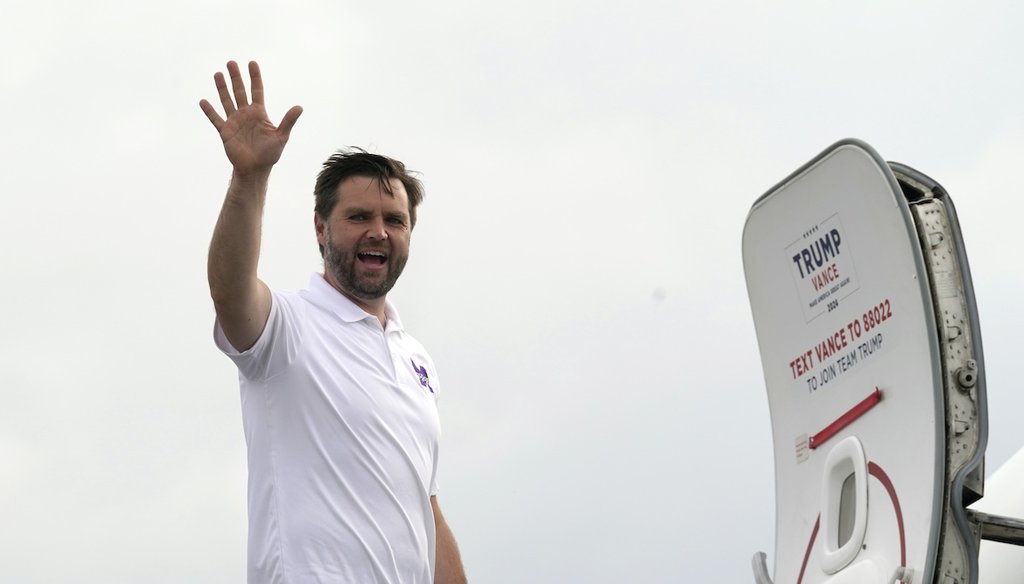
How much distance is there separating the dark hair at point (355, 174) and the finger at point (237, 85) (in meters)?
0.72

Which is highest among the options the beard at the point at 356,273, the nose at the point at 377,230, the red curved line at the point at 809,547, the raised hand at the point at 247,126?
the raised hand at the point at 247,126

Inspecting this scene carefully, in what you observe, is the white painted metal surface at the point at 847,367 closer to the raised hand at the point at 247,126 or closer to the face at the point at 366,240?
the face at the point at 366,240

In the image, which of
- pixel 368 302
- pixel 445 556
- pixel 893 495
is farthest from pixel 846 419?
pixel 368 302

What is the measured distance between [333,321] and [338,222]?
1.18ft

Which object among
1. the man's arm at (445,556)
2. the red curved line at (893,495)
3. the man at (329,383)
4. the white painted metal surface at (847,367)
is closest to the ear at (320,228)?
the man at (329,383)

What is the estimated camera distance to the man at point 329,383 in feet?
14.7

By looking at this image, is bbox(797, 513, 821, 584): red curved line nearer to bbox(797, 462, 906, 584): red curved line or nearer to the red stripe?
bbox(797, 462, 906, 584): red curved line

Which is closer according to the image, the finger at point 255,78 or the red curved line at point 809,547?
the finger at point 255,78

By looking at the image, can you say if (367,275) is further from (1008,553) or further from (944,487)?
(1008,553)

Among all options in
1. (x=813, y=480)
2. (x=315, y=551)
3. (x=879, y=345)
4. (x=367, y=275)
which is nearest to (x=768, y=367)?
(x=813, y=480)

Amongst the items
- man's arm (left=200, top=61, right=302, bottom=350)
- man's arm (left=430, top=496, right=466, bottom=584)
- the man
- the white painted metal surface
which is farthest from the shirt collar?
the white painted metal surface

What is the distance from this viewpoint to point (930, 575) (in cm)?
486

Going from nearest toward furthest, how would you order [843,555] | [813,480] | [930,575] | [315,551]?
[315,551], [930,575], [843,555], [813,480]

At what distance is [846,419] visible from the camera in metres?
5.79
